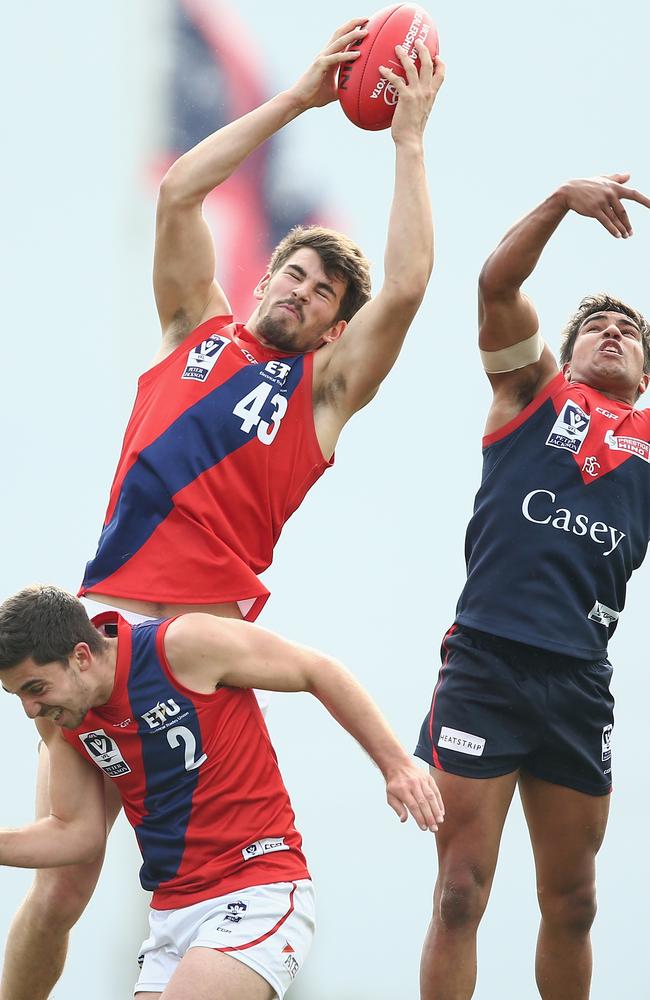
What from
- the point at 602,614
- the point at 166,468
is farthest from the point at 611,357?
the point at 166,468

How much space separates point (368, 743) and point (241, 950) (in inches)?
16.5

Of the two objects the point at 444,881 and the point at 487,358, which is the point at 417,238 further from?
the point at 444,881

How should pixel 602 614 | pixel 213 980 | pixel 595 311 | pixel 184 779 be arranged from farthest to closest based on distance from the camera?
pixel 595 311 → pixel 602 614 → pixel 184 779 → pixel 213 980

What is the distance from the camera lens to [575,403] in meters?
2.99

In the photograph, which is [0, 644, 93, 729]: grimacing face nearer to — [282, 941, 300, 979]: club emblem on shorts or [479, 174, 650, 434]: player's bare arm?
[282, 941, 300, 979]: club emblem on shorts

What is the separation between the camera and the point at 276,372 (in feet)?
8.83

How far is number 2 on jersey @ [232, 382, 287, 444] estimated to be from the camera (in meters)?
2.60

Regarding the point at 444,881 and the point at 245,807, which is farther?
the point at 444,881

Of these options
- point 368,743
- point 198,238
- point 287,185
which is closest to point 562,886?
point 368,743

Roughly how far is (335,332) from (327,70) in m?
0.58

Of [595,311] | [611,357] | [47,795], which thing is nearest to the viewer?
[47,795]

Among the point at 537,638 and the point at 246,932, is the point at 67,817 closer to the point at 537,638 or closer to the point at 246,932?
the point at 246,932

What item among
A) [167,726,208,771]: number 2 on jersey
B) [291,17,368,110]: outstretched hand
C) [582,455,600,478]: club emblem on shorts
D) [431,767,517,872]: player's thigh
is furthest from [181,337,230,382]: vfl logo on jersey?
[431,767,517,872]: player's thigh

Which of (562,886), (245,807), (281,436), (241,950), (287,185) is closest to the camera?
(241,950)
